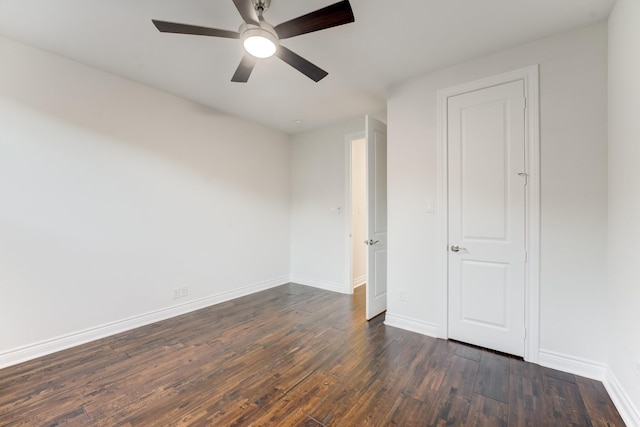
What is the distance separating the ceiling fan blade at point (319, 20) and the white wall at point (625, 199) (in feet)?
5.36

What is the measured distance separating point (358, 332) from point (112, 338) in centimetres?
245

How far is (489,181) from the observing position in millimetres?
2463

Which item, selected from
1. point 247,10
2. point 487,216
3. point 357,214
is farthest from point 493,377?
point 247,10

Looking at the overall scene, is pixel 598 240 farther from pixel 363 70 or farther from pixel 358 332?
pixel 363 70

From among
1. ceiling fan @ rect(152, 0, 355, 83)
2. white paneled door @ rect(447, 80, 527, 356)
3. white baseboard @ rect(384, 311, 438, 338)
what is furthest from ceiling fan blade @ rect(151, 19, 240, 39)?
white baseboard @ rect(384, 311, 438, 338)

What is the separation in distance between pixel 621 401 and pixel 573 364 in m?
0.40

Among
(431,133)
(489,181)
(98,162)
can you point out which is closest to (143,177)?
(98,162)

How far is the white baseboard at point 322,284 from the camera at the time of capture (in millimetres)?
4273

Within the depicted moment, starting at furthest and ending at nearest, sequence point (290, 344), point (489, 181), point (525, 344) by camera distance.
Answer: point (290, 344), point (489, 181), point (525, 344)

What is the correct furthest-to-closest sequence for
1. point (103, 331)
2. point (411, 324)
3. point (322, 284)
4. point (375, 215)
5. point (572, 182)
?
point (322, 284)
point (375, 215)
point (411, 324)
point (103, 331)
point (572, 182)

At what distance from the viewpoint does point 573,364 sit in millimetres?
2125

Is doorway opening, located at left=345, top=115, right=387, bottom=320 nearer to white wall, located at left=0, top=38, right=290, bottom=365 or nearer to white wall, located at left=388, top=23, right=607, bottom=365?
white wall, located at left=388, top=23, right=607, bottom=365

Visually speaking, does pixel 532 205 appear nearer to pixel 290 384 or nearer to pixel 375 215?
pixel 375 215

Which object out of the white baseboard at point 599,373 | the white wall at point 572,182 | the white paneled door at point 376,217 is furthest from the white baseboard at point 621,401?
the white paneled door at point 376,217
